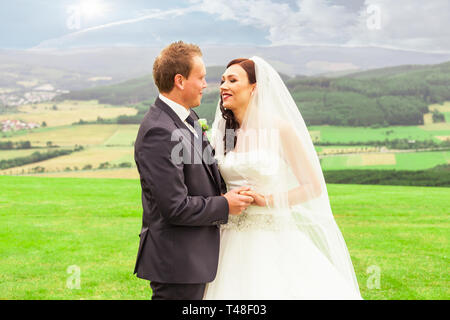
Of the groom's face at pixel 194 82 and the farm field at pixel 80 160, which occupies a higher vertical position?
the groom's face at pixel 194 82

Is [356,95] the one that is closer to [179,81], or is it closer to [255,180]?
[255,180]

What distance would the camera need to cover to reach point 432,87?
86.1m

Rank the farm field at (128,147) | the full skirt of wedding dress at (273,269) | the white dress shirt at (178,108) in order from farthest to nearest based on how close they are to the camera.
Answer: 1. the farm field at (128,147)
2. the full skirt of wedding dress at (273,269)
3. the white dress shirt at (178,108)

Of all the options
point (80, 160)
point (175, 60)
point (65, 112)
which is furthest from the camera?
point (65, 112)

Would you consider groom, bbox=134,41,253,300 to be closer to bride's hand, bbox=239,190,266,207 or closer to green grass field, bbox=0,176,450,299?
bride's hand, bbox=239,190,266,207

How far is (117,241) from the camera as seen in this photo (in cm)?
1166

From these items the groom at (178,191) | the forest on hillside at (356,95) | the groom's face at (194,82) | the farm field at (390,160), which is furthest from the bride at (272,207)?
the forest on hillside at (356,95)

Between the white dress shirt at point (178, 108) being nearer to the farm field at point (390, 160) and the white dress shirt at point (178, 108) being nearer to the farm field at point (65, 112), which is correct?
the farm field at point (390, 160)

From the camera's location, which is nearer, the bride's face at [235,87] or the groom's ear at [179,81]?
the groom's ear at [179,81]

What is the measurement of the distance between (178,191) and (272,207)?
129cm

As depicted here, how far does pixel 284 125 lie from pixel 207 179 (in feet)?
3.84

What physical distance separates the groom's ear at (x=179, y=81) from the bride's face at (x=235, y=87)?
92 centimetres

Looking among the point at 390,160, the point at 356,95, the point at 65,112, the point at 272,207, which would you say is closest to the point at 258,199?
the point at 272,207

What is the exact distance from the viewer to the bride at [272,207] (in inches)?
155
